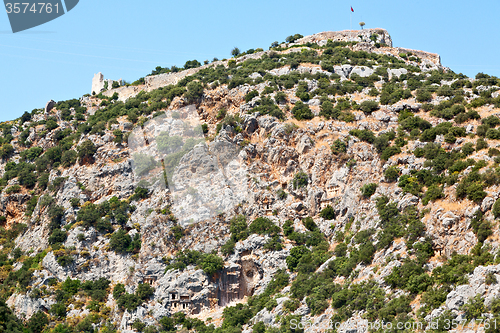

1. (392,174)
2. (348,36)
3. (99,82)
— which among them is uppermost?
(99,82)

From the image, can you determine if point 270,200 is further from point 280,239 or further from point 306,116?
point 306,116

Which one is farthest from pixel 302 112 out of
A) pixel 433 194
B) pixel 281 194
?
pixel 433 194

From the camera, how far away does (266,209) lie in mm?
47531

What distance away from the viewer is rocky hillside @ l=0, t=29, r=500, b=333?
1359 inches

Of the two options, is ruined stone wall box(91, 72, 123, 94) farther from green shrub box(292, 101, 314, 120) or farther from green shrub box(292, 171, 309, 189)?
green shrub box(292, 171, 309, 189)

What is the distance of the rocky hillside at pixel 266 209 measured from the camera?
3453cm

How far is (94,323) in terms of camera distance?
4347cm

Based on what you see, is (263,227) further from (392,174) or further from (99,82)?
(99,82)

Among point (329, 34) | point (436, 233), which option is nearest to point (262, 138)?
point (436, 233)

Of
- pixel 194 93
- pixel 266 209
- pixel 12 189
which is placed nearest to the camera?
pixel 266 209

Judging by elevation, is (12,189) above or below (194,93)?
below

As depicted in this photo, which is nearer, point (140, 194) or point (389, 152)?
point (389, 152)

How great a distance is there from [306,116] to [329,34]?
34.3 metres

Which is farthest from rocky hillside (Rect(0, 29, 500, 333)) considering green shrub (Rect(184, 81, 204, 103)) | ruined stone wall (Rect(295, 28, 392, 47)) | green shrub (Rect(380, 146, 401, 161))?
ruined stone wall (Rect(295, 28, 392, 47))
